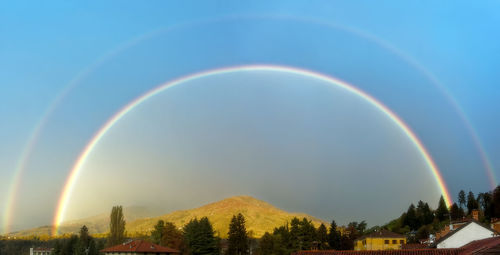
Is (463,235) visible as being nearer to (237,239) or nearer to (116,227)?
(237,239)

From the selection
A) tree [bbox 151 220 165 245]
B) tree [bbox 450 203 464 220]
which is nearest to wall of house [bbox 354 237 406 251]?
tree [bbox 450 203 464 220]

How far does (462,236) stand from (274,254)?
42971mm

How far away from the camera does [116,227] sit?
4491 inches

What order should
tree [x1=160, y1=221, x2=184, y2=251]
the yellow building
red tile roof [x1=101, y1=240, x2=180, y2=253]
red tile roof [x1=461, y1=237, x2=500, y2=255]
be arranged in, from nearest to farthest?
red tile roof [x1=461, y1=237, x2=500, y2=255]
red tile roof [x1=101, y1=240, x2=180, y2=253]
tree [x1=160, y1=221, x2=184, y2=251]
the yellow building

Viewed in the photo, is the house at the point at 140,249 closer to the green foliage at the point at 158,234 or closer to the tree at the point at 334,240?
the green foliage at the point at 158,234

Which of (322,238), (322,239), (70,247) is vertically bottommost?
(70,247)

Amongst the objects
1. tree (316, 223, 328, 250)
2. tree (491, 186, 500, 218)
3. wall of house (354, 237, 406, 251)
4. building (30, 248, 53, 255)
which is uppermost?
tree (491, 186, 500, 218)

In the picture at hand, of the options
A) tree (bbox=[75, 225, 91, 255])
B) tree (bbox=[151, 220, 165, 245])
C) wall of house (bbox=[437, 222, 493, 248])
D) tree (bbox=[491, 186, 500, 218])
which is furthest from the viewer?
tree (bbox=[491, 186, 500, 218])

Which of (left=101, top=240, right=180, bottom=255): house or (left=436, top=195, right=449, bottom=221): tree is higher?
(left=436, top=195, right=449, bottom=221): tree

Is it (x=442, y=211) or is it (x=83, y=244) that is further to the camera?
(x=442, y=211)

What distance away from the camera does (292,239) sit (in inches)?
3819

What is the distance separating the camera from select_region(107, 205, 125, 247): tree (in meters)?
111

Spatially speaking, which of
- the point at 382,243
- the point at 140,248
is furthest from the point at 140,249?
the point at 382,243

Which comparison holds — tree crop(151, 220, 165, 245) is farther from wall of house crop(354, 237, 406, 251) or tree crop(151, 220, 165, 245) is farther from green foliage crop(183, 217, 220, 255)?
wall of house crop(354, 237, 406, 251)
